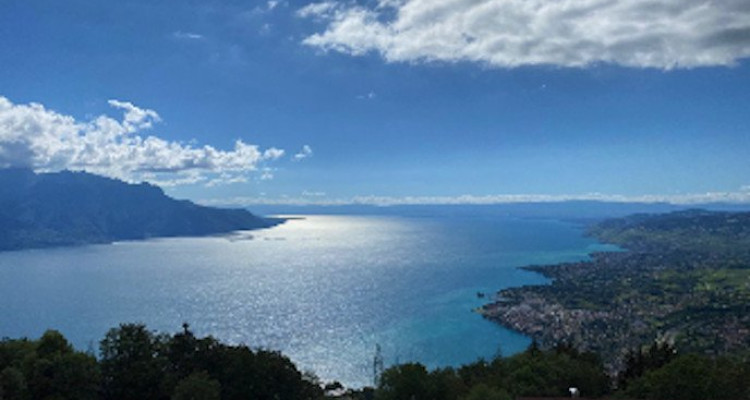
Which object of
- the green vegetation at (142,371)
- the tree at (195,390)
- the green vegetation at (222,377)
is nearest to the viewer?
the tree at (195,390)

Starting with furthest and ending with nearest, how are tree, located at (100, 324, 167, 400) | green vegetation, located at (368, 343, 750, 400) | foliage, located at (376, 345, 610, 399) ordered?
tree, located at (100, 324, 167, 400)
foliage, located at (376, 345, 610, 399)
green vegetation, located at (368, 343, 750, 400)

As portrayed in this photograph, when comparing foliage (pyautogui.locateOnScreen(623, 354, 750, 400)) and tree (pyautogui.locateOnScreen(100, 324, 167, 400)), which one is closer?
foliage (pyautogui.locateOnScreen(623, 354, 750, 400))

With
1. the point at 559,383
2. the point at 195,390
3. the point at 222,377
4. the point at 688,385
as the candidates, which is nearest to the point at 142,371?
the point at 222,377

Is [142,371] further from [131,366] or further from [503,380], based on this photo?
[503,380]

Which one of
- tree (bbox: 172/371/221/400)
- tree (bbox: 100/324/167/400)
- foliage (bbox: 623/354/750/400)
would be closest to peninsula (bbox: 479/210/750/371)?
foliage (bbox: 623/354/750/400)

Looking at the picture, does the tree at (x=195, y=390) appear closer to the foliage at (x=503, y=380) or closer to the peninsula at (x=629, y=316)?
the foliage at (x=503, y=380)

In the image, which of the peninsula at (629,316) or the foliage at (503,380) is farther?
the peninsula at (629,316)

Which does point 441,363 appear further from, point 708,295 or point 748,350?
point 708,295

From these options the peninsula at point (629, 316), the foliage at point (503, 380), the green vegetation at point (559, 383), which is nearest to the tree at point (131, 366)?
the green vegetation at point (559, 383)

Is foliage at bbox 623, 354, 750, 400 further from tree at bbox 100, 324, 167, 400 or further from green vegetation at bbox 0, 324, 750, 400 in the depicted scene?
tree at bbox 100, 324, 167, 400

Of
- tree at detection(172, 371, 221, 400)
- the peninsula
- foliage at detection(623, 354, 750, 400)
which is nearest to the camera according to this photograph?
tree at detection(172, 371, 221, 400)

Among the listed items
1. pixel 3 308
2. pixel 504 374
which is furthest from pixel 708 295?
pixel 3 308
